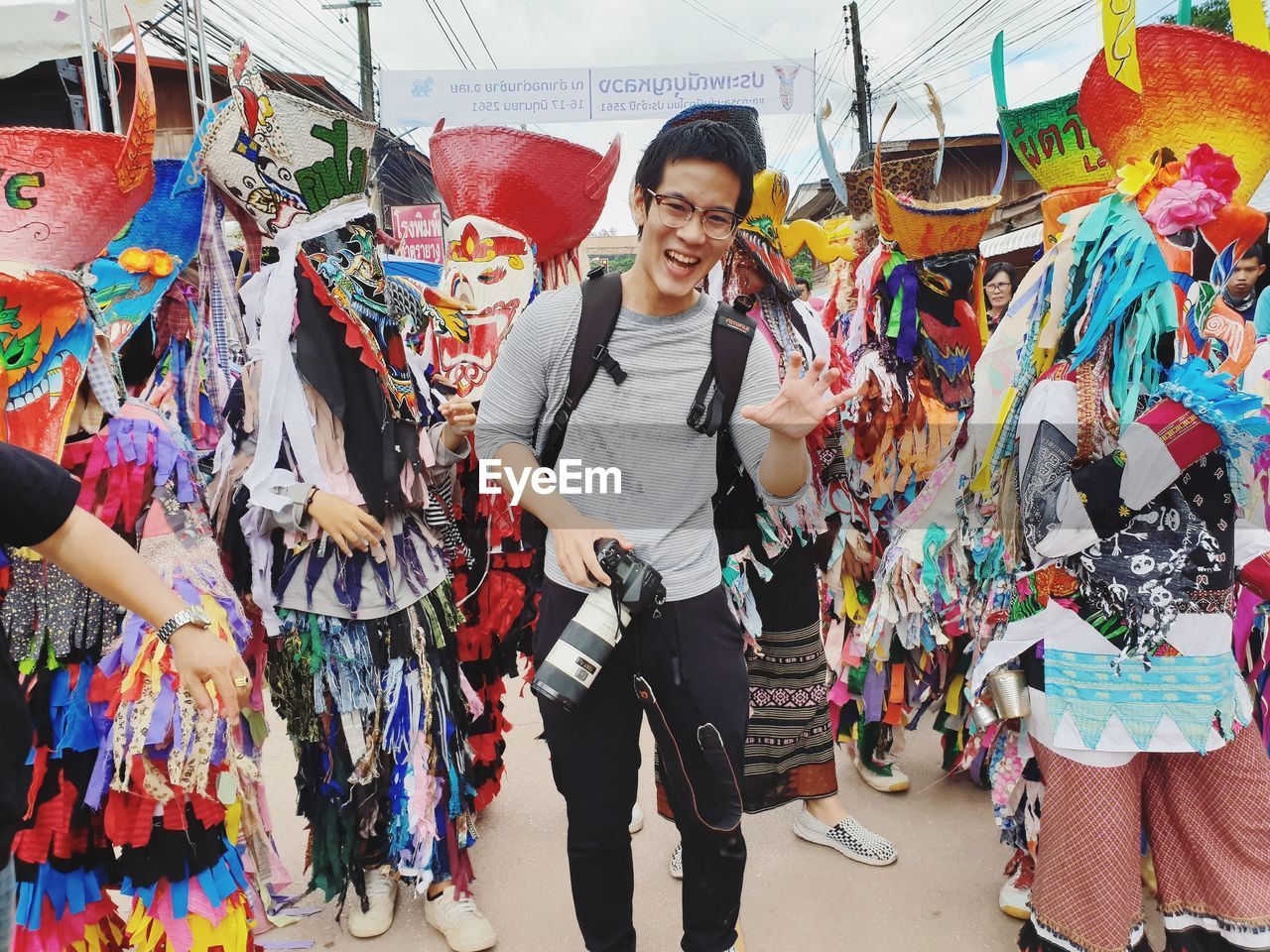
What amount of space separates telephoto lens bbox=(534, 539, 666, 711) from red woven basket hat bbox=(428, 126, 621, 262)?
8.17 ft

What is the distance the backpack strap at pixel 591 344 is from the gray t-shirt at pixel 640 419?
0.02 metres

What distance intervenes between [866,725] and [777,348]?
5.09ft

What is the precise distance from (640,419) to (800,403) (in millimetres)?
332

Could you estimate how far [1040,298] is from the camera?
75.3 inches

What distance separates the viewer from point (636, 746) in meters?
1.76

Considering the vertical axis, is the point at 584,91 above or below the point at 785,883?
above

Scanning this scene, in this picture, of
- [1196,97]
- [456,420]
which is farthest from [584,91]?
[1196,97]

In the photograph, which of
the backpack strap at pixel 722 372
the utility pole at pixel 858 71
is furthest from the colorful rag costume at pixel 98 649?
the utility pole at pixel 858 71

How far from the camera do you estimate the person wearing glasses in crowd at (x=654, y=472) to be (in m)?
1.59

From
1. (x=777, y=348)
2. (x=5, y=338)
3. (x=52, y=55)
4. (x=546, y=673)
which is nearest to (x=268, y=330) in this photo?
(x=5, y=338)

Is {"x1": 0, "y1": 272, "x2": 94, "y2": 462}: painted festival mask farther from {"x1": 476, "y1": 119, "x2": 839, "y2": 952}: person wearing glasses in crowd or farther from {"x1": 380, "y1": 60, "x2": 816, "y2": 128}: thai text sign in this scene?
{"x1": 380, "y1": 60, "x2": 816, "y2": 128}: thai text sign

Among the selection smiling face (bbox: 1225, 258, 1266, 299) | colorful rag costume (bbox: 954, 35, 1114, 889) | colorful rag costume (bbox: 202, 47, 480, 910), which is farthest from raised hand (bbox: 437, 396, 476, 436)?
smiling face (bbox: 1225, 258, 1266, 299)

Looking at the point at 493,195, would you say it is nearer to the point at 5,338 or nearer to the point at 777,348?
the point at 777,348

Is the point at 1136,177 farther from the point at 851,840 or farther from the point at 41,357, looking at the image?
the point at 41,357
